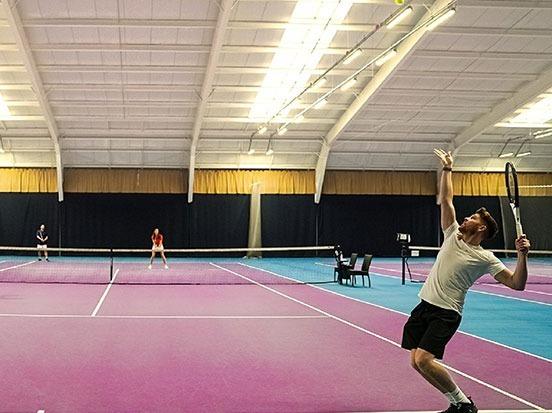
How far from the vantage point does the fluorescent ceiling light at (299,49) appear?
19003mm

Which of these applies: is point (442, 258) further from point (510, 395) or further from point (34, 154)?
point (34, 154)

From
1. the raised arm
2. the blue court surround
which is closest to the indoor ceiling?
the blue court surround

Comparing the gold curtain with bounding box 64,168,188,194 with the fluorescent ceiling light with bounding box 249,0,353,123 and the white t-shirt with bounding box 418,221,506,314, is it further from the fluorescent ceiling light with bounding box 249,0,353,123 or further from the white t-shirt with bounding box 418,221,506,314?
the white t-shirt with bounding box 418,221,506,314

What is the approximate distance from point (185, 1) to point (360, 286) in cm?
931

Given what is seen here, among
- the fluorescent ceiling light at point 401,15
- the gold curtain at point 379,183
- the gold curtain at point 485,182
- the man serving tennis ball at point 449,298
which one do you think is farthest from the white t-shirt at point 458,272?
the gold curtain at point 485,182

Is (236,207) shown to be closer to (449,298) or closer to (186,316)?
(186,316)

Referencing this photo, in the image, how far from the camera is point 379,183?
35844mm

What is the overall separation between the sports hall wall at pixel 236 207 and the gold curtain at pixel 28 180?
5cm

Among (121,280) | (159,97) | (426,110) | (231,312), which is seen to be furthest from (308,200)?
(231,312)

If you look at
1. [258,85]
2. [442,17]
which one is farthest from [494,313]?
[258,85]

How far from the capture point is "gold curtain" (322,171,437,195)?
35.4m

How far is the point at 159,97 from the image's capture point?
25.8m

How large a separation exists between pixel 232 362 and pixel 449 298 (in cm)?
313

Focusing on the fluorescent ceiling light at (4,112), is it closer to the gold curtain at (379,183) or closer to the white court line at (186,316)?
the gold curtain at (379,183)
